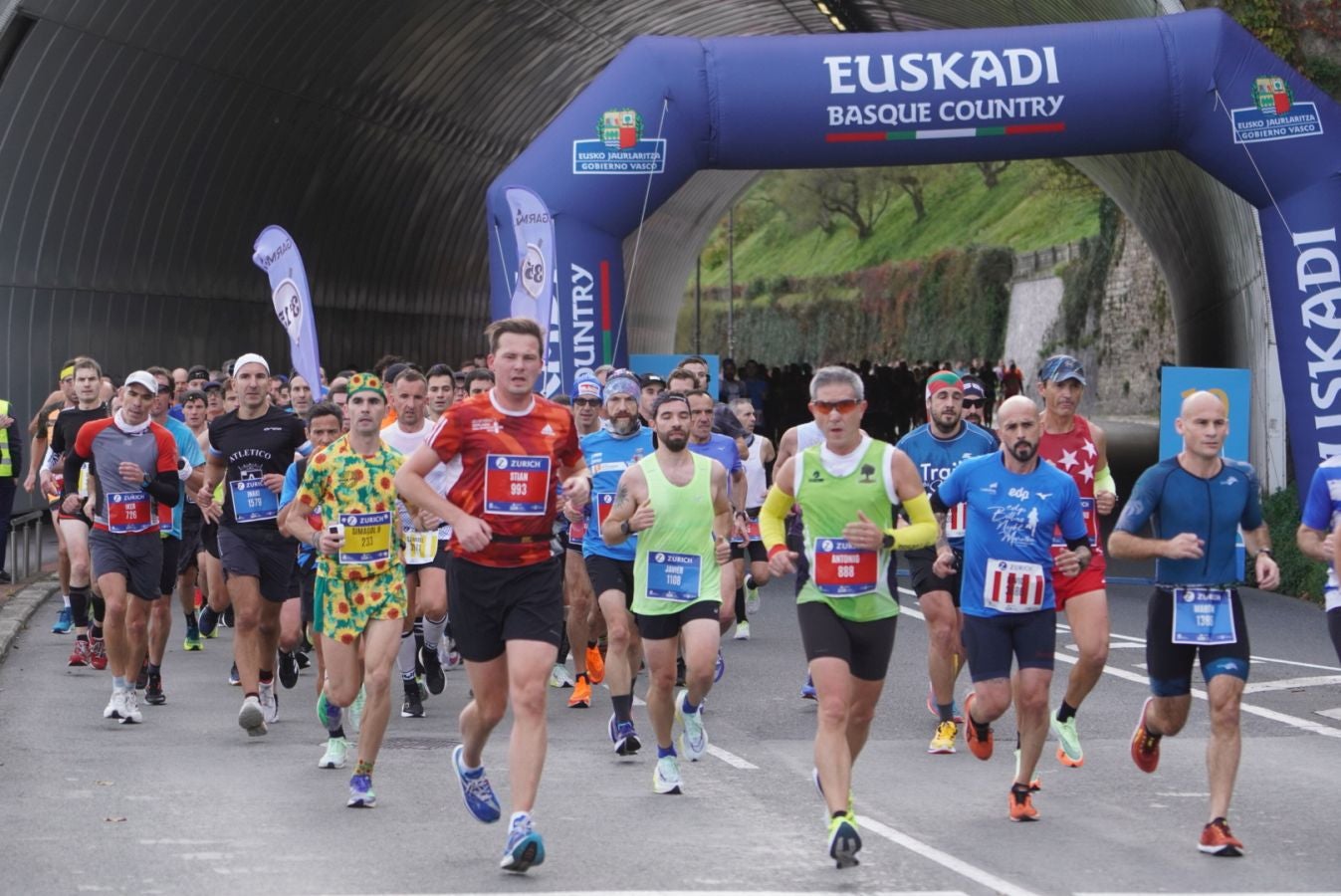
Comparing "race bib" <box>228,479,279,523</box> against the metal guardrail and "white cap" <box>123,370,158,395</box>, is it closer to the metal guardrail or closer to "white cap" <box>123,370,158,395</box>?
"white cap" <box>123,370,158,395</box>

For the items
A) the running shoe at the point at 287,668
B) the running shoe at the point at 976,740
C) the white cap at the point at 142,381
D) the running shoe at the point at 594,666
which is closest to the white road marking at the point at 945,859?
the running shoe at the point at 976,740

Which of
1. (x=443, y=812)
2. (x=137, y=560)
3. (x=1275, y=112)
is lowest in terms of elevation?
(x=443, y=812)

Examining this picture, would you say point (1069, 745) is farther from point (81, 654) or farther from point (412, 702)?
point (81, 654)

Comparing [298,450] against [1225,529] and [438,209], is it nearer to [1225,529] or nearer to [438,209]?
[1225,529]

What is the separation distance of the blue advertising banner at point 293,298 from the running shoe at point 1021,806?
832 cm

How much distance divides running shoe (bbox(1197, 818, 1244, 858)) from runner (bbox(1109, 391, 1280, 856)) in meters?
0.52

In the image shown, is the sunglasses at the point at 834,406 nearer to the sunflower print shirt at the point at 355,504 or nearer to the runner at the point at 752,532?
the sunflower print shirt at the point at 355,504

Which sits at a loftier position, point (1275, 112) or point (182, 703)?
point (1275, 112)

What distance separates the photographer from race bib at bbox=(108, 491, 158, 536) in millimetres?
12156

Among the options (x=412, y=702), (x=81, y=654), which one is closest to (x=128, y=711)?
(x=412, y=702)

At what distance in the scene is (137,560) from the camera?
1216 cm

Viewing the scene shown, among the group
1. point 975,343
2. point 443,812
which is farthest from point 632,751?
point 975,343

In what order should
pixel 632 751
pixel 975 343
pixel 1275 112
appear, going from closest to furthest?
pixel 632 751
pixel 1275 112
pixel 975 343

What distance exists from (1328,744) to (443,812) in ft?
15.3
